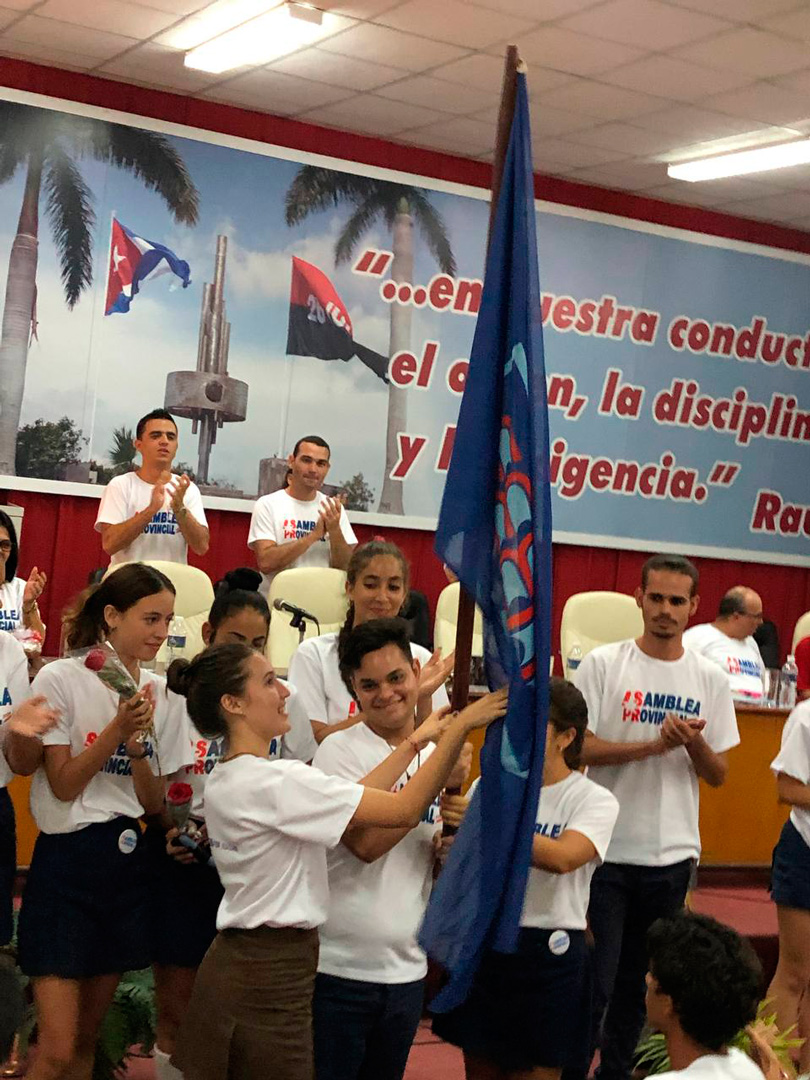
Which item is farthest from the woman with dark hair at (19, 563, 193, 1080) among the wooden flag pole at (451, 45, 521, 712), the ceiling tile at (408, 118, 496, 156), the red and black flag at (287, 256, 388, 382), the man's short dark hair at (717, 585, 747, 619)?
the ceiling tile at (408, 118, 496, 156)

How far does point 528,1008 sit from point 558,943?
0.15 m

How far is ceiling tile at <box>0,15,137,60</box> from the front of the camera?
705 cm

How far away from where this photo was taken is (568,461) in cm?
938

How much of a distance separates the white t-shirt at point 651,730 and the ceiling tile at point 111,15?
422cm

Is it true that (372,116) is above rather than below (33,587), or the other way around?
above

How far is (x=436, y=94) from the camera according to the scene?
25.4ft

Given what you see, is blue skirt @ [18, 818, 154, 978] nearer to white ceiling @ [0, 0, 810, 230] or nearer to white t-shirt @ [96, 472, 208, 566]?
white t-shirt @ [96, 472, 208, 566]

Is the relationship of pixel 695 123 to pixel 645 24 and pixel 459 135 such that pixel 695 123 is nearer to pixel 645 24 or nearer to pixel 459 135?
pixel 459 135

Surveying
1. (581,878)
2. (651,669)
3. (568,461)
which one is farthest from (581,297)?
(581,878)

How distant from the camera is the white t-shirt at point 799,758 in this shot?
436 cm

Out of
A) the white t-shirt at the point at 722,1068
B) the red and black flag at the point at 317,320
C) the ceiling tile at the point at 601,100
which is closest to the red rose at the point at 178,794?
the white t-shirt at the point at 722,1068

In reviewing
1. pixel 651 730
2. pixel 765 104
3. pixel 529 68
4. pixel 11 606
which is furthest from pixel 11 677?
→ pixel 765 104

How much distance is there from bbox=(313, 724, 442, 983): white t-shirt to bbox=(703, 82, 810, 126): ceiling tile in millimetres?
5262

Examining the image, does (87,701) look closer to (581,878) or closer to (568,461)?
(581,878)
